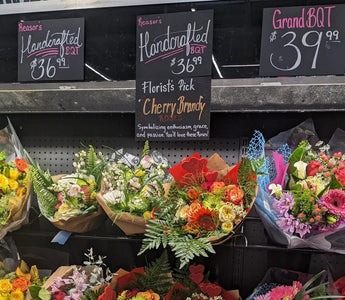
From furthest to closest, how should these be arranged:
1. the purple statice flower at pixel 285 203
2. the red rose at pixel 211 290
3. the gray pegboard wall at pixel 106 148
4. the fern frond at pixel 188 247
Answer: the gray pegboard wall at pixel 106 148
the red rose at pixel 211 290
the purple statice flower at pixel 285 203
the fern frond at pixel 188 247

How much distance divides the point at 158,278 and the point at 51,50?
116cm

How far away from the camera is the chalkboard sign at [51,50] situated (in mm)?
1835

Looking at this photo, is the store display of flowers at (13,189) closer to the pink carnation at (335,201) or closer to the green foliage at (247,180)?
the green foliage at (247,180)

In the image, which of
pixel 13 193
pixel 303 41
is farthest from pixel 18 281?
pixel 303 41

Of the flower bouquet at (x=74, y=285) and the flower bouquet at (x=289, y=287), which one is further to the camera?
the flower bouquet at (x=74, y=285)

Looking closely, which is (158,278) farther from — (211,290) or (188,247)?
(188,247)

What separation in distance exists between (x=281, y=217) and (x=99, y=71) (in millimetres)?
1181

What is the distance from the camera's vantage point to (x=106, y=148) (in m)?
2.01

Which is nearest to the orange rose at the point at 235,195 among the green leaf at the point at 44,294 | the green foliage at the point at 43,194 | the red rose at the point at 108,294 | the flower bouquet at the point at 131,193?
the flower bouquet at the point at 131,193

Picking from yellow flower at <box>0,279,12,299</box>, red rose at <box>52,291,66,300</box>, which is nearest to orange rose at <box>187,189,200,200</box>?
red rose at <box>52,291,66,300</box>

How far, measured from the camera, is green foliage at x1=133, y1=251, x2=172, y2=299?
1.60 meters

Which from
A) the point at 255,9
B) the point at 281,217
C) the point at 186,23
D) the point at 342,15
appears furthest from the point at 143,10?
the point at 281,217

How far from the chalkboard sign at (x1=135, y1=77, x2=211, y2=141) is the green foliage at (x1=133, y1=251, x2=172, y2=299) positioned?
54cm

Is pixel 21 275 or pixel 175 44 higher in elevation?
pixel 175 44
